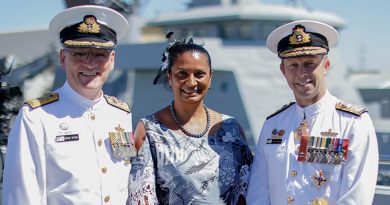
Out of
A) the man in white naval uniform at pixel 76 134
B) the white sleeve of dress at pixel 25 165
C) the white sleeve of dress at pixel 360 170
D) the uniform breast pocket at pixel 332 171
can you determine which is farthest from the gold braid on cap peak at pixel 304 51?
the white sleeve of dress at pixel 25 165

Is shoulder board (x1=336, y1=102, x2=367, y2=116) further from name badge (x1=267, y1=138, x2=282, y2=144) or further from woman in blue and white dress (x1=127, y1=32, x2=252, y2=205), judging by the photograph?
woman in blue and white dress (x1=127, y1=32, x2=252, y2=205)

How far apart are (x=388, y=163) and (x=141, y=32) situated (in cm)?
1421

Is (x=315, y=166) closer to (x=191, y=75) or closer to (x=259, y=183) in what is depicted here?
(x=259, y=183)

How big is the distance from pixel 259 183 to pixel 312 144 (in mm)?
291

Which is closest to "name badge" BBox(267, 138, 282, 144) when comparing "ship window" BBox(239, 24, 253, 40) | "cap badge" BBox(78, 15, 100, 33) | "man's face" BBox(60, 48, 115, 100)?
"man's face" BBox(60, 48, 115, 100)

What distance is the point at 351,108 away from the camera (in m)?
2.37

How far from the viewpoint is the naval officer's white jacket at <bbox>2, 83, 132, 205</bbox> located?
2191mm

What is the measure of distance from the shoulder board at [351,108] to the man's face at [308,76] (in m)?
0.09

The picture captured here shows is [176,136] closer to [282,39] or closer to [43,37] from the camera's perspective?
[282,39]

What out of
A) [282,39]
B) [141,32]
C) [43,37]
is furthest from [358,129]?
[43,37]

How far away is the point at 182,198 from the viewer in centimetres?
249

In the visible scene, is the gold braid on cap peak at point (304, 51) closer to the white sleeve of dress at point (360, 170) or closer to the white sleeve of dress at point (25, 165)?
the white sleeve of dress at point (360, 170)

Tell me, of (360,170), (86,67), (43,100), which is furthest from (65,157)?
(360,170)

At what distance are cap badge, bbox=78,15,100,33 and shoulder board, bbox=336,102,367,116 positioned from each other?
107 centimetres
